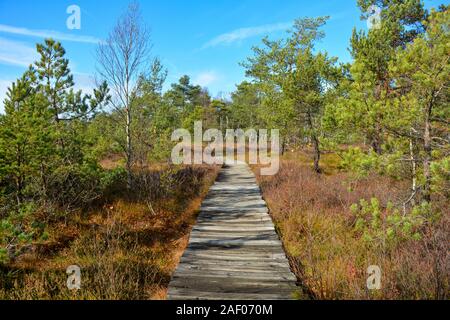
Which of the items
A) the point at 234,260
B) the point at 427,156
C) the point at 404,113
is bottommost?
the point at 234,260

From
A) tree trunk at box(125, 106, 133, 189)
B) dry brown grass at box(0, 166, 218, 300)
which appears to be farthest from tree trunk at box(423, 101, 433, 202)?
tree trunk at box(125, 106, 133, 189)

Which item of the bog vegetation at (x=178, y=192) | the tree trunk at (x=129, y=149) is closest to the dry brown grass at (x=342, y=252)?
the bog vegetation at (x=178, y=192)

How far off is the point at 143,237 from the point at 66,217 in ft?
6.62

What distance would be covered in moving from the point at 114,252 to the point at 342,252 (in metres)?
4.36

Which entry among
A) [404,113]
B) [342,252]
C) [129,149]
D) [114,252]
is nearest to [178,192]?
[129,149]

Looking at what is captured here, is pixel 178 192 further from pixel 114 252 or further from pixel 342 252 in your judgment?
pixel 342 252

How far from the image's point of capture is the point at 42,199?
6164 millimetres

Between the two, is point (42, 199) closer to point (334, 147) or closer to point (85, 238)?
point (85, 238)

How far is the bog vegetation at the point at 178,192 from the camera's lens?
3.98m

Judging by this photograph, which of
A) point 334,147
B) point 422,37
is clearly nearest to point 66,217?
Answer: point 334,147

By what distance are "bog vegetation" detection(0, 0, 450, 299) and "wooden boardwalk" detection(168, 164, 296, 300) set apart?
32cm

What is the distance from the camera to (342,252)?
5012mm

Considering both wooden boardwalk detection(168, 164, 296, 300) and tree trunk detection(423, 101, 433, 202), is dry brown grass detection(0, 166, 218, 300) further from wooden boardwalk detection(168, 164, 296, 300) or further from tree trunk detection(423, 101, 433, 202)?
tree trunk detection(423, 101, 433, 202)
